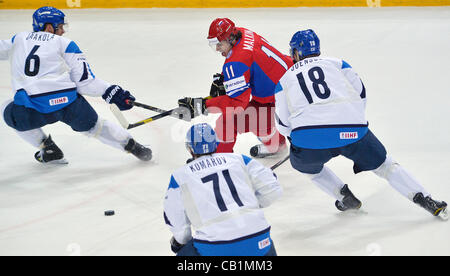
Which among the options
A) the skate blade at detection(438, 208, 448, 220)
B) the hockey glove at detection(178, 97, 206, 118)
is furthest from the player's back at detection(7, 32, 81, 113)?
the skate blade at detection(438, 208, 448, 220)

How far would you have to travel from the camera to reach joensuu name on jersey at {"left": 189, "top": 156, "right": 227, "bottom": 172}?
2.93 meters

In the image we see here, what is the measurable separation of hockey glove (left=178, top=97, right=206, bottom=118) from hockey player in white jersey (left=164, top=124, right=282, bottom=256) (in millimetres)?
1560

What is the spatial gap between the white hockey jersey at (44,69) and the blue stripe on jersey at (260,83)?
1192 mm

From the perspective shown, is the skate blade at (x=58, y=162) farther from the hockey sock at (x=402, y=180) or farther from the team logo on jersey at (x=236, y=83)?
the hockey sock at (x=402, y=180)

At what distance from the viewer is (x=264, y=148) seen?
5.05 meters

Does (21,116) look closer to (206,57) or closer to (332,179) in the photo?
(332,179)

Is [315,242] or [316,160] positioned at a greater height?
[316,160]

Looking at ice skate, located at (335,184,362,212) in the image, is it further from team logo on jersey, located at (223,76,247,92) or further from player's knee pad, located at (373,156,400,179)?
team logo on jersey, located at (223,76,247,92)

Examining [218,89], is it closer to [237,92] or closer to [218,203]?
[237,92]

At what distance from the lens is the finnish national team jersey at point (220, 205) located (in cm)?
283

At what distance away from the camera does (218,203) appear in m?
2.83

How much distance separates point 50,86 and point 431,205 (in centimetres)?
259

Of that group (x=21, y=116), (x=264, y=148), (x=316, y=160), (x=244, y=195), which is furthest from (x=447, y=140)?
(x=21, y=116)

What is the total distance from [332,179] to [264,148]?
122 centimetres
